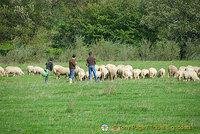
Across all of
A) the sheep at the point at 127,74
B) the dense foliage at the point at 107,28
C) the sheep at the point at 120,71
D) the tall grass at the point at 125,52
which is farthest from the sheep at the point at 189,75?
the tall grass at the point at 125,52

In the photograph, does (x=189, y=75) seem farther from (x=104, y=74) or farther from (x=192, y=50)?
(x=192, y=50)

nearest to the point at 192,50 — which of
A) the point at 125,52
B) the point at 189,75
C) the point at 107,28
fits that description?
the point at 125,52

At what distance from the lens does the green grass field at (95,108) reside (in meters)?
10.1

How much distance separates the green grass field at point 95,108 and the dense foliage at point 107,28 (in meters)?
23.3

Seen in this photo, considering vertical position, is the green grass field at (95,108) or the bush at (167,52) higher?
the bush at (167,52)

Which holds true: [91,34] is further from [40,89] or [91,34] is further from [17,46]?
[40,89]

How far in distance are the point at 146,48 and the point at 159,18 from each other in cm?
565

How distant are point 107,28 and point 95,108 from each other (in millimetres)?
43569

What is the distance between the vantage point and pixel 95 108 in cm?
1277

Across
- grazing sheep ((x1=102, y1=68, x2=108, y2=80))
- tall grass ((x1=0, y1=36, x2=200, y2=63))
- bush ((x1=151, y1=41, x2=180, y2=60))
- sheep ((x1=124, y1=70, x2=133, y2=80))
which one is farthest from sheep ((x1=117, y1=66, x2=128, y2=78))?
bush ((x1=151, y1=41, x2=180, y2=60))

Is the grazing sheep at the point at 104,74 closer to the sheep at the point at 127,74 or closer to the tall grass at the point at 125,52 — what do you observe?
the sheep at the point at 127,74

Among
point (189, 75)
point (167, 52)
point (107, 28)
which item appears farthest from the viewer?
point (107, 28)

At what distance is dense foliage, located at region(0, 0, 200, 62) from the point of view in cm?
4256

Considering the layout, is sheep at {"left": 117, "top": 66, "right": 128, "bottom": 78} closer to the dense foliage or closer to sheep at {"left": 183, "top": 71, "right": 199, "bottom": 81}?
sheep at {"left": 183, "top": 71, "right": 199, "bottom": 81}
